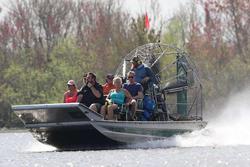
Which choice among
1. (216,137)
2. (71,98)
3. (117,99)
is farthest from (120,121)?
(216,137)

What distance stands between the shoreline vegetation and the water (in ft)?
82.7

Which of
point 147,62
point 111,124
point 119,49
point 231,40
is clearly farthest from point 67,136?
point 231,40

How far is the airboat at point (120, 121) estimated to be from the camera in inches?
1115

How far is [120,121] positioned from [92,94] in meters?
0.94

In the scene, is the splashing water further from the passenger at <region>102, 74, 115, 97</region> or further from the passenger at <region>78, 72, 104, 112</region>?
the passenger at <region>78, 72, 104, 112</region>

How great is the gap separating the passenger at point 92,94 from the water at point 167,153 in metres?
1.27

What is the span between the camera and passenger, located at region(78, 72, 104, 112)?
94.4 feet

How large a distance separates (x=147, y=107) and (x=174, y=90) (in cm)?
206

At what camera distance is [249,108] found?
141 ft

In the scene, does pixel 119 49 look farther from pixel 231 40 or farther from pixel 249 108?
pixel 249 108

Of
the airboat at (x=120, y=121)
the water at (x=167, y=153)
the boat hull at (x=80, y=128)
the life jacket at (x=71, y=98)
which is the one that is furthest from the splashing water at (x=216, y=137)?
the life jacket at (x=71, y=98)

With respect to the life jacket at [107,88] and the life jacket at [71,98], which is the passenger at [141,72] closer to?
the life jacket at [107,88]

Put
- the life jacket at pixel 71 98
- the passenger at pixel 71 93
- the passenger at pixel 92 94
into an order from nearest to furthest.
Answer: the passenger at pixel 92 94 → the life jacket at pixel 71 98 → the passenger at pixel 71 93

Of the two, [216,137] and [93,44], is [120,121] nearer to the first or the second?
[216,137]
